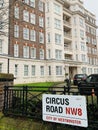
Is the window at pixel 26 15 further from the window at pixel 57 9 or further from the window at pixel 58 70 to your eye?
the window at pixel 58 70

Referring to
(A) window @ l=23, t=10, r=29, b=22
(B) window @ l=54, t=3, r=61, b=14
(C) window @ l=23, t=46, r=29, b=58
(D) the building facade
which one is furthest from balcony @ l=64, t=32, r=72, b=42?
(C) window @ l=23, t=46, r=29, b=58

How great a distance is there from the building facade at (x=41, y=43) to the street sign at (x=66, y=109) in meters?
23.9

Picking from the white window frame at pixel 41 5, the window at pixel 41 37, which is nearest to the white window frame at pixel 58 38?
the window at pixel 41 37

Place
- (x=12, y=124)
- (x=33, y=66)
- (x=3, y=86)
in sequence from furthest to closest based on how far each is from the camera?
1. (x=33, y=66)
2. (x=3, y=86)
3. (x=12, y=124)

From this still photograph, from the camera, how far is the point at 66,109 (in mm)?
5871

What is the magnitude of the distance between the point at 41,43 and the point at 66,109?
118ft

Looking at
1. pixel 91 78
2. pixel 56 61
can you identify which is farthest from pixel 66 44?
pixel 91 78

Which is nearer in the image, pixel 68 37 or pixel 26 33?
pixel 26 33

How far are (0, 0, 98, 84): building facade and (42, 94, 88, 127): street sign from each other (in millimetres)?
23879

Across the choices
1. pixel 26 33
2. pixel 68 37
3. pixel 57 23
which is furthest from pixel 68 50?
pixel 26 33

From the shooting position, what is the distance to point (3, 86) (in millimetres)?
8617

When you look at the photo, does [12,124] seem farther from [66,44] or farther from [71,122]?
[66,44]

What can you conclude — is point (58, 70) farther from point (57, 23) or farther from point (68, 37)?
point (68, 37)

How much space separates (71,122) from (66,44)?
154 feet
